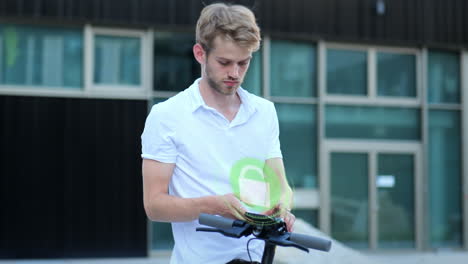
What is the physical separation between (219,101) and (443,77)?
9301 millimetres

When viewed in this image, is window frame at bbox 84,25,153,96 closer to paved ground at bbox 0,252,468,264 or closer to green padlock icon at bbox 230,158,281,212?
paved ground at bbox 0,252,468,264

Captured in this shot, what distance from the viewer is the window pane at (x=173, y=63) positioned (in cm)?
877

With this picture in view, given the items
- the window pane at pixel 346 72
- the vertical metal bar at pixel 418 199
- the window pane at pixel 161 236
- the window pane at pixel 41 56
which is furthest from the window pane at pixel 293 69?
the window pane at pixel 41 56

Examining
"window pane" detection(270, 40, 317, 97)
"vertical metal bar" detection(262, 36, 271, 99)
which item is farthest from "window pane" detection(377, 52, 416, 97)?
"vertical metal bar" detection(262, 36, 271, 99)

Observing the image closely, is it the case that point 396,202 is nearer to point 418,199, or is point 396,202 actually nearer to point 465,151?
point 418,199

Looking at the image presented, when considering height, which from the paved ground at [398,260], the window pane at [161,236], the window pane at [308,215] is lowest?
the paved ground at [398,260]

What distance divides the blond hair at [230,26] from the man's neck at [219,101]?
0.16m

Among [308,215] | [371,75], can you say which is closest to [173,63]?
[308,215]

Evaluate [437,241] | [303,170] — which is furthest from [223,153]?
[437,241]

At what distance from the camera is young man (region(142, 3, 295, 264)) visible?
1.60 m

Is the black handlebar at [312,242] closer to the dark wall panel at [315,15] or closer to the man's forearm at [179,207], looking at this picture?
the man's forearm at [179,207]

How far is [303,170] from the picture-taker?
9.32 metres

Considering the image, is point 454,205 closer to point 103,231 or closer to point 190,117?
point 103,231

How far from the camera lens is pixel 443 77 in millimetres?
10078
